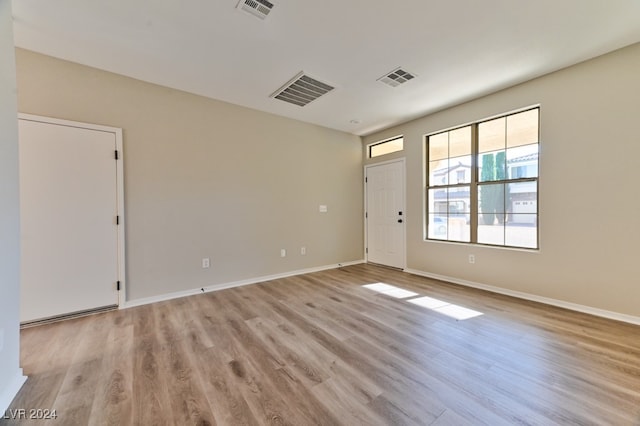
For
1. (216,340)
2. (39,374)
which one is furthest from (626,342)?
(39,374)

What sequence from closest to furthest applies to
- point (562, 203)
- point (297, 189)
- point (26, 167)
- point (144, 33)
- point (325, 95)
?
point (144, 33) < point (26, 167) < point (562, 203) < point (325, 95) < point (297, 189)

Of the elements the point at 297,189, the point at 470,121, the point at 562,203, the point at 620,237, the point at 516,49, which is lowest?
the point at 620,237

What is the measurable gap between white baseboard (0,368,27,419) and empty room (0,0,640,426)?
2 cm

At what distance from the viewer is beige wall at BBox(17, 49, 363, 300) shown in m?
2.79

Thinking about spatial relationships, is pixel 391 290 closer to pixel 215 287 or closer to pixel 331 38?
pixel 215 287

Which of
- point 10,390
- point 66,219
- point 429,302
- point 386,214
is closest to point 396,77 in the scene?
point 386,214

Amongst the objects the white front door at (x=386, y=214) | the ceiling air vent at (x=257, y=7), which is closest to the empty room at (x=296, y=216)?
the ceiling air vent at (x=257, y=7)

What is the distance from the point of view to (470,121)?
368 centimetres

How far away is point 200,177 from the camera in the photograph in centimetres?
347

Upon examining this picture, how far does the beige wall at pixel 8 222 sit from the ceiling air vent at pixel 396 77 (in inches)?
124

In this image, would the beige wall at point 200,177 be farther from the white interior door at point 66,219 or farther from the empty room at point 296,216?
the white interior door at point 66,219

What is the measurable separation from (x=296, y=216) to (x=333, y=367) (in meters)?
2.91

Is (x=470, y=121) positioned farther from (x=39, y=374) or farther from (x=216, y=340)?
(x=39, y=374)

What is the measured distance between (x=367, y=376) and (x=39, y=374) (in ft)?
7.68
